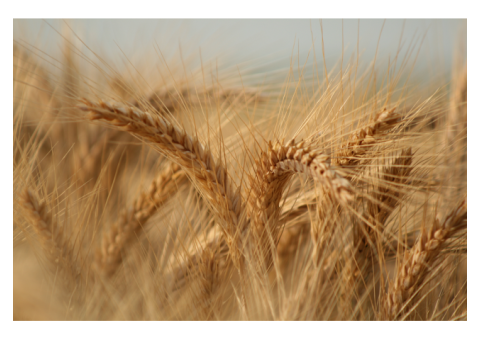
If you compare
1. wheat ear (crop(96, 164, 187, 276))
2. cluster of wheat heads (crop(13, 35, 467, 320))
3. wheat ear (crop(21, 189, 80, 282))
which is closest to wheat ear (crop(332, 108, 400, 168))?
cluster of wheat heads (crop(13, 35, 467, 320))

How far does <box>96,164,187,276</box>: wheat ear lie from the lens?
2.35ft

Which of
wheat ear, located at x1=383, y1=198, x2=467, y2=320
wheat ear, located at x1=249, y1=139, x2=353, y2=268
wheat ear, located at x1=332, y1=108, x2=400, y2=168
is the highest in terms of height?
wheat ear, located at x1=332, y1=108, x2=400, y2=168

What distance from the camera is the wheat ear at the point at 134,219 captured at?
28.2 inches

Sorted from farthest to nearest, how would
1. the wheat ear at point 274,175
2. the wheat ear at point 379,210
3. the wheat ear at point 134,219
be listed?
the wheat ear at point 134,219 < the wheat ear at point 379,210 < the wheat ear at point 274,175

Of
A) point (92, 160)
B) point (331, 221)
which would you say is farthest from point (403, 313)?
point (92, 160)

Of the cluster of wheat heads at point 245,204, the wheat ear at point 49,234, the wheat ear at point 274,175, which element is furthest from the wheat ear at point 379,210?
the wheat ear at point 49,234

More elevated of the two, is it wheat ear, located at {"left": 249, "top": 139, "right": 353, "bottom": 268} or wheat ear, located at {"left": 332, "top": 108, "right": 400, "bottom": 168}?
wheat ear, located at {"left": 332, "top": 108, "right": 400, "bottom": 168}

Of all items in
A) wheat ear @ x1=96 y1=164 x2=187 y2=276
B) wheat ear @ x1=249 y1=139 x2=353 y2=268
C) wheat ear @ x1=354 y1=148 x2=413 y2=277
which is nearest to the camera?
Result: wheat ear @ x1=249 y1=139 x2=353 y2=268

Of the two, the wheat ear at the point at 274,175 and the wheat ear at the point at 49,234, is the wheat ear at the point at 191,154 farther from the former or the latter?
the wheat ear at the point at 49,234

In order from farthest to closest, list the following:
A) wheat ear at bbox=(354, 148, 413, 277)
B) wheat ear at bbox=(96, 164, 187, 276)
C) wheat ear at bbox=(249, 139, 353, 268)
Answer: wheat ear at bbox=(96, 164, 187, 276) < wheat ear at bbox=(354, 148, 413, 277) < wheat ear at bbox=(249, 139, 353, 268)

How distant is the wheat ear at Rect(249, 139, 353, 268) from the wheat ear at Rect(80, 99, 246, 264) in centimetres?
3

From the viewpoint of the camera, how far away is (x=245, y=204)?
1.81ft

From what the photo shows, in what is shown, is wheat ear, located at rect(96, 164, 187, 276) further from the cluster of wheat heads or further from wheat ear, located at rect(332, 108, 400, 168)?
wheat ear, located at rect(332, 108, 400, 168)

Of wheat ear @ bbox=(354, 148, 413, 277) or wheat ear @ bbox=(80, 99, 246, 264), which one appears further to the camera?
wheat ear @ bbox=(354, 148, 413, 277)
